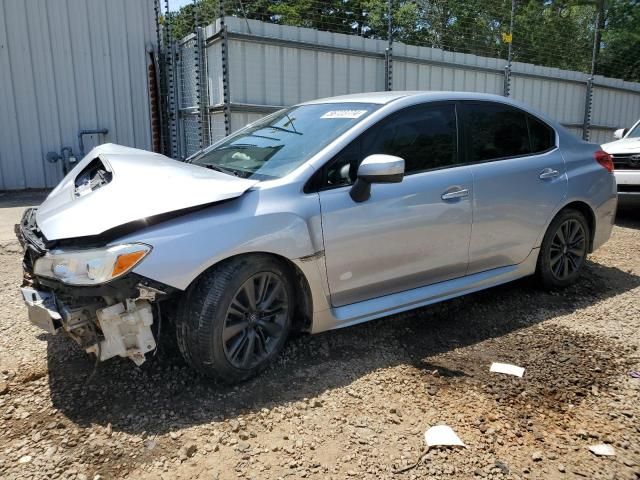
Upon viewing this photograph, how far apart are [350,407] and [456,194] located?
5.36 ft

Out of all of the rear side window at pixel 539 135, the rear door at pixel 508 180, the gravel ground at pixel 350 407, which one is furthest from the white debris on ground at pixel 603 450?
the rear side window at pixel 539 135

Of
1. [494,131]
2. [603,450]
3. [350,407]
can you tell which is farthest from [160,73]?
[603,450]

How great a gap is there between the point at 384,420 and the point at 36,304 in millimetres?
1875

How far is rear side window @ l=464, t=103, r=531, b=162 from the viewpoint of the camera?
392 cm

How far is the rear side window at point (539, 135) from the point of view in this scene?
4.30 m

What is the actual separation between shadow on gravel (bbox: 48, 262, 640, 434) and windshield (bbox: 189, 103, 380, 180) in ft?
3.79

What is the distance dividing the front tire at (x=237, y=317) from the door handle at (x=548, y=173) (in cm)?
230

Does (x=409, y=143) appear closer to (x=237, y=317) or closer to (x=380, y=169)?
(x=380, y=169)

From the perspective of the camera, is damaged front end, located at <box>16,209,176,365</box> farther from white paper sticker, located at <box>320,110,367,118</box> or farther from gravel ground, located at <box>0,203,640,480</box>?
white paper sticker, located at <box>320,110,367,118</box>

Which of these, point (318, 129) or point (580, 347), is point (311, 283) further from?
point (580, 347)

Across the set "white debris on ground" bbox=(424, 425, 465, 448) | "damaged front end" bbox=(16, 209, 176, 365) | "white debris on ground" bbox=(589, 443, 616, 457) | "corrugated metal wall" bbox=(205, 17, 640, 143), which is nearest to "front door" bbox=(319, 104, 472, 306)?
"white debris on ground" bbox=(424, 425, 465, 448)

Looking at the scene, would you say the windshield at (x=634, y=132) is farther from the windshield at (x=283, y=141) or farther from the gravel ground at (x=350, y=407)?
the windshield at (x=283, y=141)

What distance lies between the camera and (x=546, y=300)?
4406 mm

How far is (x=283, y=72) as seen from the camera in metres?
8.71
